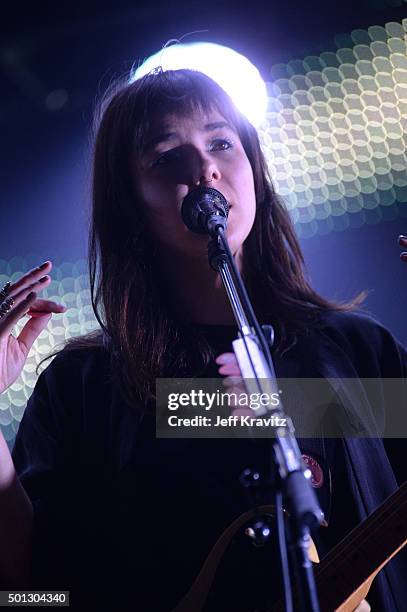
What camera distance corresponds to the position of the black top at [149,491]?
1.24 meters

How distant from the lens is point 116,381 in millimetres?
1477

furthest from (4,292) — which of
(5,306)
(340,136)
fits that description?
(340,136)

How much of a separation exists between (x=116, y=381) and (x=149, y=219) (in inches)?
16.0

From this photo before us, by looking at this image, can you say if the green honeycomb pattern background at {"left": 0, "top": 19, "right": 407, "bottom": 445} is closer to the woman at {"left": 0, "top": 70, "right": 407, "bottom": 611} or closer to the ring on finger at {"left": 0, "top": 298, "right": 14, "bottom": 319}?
the woman at {"left": 0, "top": 70, "right": 407, "bottom": 611}

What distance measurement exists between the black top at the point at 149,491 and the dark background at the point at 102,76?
1055 mm

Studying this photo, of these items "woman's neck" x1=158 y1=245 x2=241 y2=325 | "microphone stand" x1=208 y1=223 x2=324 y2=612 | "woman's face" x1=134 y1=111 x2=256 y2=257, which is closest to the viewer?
"microphone stand" x1=208 y1=223 x2=324 y2=612

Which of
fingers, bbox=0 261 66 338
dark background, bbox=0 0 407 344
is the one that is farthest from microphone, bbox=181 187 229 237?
dark background, bbox=0 0 407 344

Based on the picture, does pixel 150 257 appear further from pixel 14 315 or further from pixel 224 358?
pixel 14 315

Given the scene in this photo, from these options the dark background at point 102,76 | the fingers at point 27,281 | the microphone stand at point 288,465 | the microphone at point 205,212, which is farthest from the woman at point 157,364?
the dark background at point 102,76

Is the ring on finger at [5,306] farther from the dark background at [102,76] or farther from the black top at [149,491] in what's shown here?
the dark background at [102,76]

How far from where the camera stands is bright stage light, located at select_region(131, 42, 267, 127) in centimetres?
195

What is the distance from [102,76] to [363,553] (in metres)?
2.19

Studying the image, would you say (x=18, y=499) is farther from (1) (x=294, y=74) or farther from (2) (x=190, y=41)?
(1) (x=294, y=74)

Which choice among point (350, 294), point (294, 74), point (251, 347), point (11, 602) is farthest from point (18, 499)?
point (294, 74)
